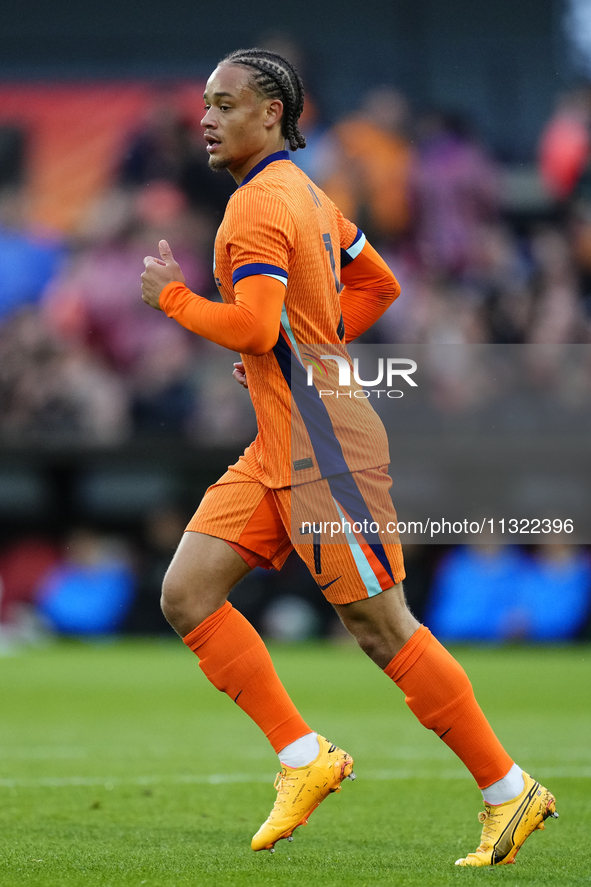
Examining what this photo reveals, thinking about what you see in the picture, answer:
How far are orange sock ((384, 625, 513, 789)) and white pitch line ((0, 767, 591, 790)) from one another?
1647mm

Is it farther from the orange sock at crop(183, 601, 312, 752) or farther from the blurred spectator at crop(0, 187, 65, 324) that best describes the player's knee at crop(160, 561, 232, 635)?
the blurred spectator at crop(0, 187, 65, 324)

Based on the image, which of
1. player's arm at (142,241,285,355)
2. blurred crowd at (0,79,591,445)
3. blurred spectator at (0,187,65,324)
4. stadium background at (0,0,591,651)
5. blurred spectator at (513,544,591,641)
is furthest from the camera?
blurred spectator at (0,187,65,324)

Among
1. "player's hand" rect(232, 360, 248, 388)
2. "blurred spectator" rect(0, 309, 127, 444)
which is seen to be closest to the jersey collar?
"player's hand" rect(232, 360, 248, 388)

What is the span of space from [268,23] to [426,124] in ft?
10.6

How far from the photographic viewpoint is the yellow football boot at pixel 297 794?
10.5 feet

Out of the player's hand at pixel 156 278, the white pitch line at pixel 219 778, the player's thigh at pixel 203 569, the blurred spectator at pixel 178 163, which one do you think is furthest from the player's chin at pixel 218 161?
the blurred spectator at pixel 178 163

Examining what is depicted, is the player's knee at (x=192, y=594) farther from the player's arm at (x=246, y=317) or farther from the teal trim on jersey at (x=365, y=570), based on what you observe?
the player's arm at (x=246, y=317)

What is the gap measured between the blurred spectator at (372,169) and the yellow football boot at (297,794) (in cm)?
912

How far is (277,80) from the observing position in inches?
A: 128

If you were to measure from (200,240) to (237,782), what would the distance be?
8.41 metres

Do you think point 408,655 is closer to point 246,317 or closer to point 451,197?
point 246,317

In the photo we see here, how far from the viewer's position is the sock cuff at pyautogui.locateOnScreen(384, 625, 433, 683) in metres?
3.12

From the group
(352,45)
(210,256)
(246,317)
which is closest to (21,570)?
(210,256)

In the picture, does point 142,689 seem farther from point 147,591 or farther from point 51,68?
point 51,68
